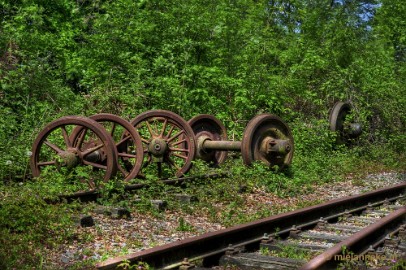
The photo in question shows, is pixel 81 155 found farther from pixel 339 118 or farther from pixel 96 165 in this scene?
pixel 339 118

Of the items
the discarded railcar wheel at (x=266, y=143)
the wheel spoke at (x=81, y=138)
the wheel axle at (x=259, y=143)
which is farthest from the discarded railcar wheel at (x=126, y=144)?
the discarded railcar wheel at (x=266, y=143)

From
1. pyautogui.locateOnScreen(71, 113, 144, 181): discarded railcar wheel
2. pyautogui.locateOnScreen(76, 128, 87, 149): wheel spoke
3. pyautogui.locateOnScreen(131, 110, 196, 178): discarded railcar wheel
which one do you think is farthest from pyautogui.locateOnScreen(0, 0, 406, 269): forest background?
pyautogui.locateOnScreen(71, 113, 144, 181): discarded railcar wheel

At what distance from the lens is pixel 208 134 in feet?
48.5

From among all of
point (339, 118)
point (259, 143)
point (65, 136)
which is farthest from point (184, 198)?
point (339, 118)

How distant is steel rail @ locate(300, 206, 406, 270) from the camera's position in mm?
5457

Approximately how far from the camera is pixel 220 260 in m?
6.53

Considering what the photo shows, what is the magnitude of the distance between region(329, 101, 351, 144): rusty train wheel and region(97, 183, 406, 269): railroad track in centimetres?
966

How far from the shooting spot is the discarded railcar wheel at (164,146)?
12.1 meters

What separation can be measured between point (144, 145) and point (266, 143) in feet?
8.55

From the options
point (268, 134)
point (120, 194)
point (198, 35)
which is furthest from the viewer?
point (198, 35)

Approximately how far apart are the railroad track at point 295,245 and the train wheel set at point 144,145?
3201 millimetres

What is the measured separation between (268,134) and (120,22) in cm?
689

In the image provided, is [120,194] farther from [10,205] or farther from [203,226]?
[10,205]

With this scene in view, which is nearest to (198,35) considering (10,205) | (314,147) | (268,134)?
(314,147)
